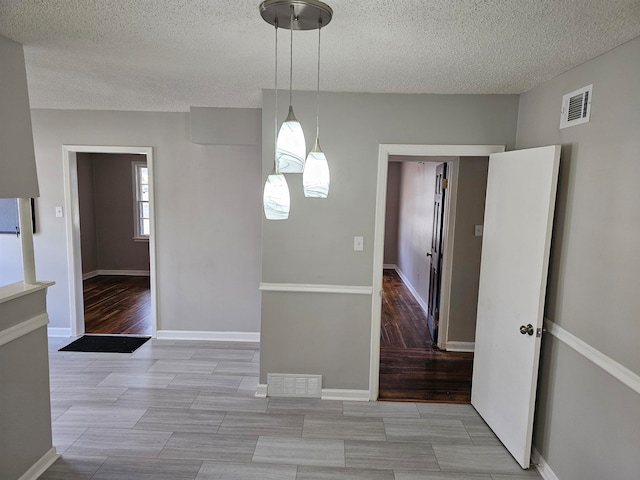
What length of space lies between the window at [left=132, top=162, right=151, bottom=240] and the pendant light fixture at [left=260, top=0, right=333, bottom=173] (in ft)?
19.7

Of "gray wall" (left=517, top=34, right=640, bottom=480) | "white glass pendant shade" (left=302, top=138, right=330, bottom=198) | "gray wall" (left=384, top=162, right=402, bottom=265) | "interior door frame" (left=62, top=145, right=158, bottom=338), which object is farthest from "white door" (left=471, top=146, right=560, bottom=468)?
"gray wall" (left=384, top=162, right=402, bottom=265)

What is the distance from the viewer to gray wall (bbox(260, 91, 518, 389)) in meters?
2.97

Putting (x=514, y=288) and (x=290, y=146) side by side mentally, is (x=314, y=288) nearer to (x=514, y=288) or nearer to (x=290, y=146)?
(x=514, y=288)

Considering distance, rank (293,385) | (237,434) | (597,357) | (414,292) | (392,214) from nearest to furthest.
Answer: (597,357) < (237,434) < (293,385) < (414,292) < (392,214)

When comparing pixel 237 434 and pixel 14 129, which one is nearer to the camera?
pixel 14 129

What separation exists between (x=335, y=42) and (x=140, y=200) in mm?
5971

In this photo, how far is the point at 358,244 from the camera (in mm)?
3090

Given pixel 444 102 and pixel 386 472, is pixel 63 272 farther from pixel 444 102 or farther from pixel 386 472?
pixel 444 102

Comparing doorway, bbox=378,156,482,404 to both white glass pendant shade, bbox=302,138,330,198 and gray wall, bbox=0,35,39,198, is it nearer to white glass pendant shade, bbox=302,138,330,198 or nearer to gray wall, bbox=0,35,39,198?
white glass pendant shade, bbox=302,138,330,198

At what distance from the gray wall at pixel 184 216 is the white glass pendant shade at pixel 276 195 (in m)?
2.61

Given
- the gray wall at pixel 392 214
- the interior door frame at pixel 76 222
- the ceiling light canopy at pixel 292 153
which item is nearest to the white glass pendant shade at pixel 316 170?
the ceiling light canopy at pixel 292 153

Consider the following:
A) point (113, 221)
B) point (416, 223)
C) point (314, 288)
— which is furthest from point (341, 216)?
point (113, 221)

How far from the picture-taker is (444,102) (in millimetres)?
2967

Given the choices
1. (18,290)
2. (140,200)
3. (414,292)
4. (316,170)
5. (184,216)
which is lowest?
(414,292)
